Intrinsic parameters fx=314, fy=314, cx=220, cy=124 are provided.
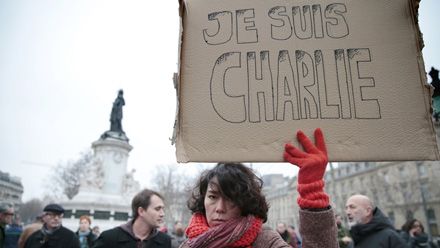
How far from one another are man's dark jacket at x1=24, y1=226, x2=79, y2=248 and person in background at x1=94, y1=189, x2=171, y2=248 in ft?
5.34

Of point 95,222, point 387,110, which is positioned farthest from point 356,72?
point 95,222

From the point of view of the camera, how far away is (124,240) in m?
3.23

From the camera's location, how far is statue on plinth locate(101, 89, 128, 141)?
17.5 metres

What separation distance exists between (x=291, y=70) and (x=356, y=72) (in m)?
0.34

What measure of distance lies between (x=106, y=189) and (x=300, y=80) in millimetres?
16491

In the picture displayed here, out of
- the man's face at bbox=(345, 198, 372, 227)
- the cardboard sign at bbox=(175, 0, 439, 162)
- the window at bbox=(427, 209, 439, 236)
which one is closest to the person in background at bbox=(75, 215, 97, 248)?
the man's face at bbox=(345, 198, 372, 227)

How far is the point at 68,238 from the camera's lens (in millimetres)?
4574

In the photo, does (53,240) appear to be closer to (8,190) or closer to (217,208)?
(217,208)

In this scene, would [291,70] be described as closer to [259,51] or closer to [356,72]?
[259,51]

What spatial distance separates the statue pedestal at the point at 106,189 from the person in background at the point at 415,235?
12799 mm

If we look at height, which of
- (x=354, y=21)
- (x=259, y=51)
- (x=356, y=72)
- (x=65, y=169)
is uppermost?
(x=65, y=169)

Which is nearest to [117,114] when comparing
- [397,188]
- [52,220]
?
[52,220]

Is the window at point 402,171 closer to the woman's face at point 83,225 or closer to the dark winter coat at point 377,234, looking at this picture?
the woman's face at point 83,225

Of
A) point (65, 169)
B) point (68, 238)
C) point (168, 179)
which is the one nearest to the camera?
point (68, 238)
